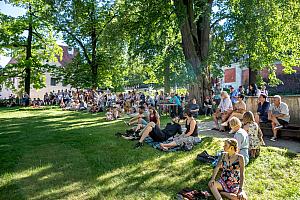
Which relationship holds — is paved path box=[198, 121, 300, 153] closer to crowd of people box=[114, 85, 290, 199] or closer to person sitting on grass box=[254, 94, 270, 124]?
crowd of people box=[114, 85, 290, 199]

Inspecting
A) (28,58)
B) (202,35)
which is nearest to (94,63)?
(28,58)

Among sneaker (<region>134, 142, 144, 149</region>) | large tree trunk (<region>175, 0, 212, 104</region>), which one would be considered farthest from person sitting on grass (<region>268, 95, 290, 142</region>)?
large tree trunk (<region>175, 0, 212, 104</region>)

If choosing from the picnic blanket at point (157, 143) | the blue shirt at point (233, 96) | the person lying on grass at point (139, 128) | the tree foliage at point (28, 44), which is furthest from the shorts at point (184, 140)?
the tree foliage at point (28, 44)

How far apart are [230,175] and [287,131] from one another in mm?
4816

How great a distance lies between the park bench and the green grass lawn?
5.34 feet

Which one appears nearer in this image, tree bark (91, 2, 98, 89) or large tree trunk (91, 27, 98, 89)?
tree bark (91, 2, 98, 89)

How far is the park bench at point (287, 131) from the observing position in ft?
27.9

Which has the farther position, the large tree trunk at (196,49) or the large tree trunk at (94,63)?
the large tree trunk at (94,63)

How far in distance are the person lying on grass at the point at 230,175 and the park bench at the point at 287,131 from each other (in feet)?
15.1

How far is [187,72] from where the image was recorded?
1655 centimetres

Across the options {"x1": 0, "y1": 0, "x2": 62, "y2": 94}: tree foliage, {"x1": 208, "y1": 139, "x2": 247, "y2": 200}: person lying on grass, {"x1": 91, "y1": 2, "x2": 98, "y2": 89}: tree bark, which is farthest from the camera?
{"x1": 91, "y1": 2, "x2": 98, "y2": 89}: tree bark

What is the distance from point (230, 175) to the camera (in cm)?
492

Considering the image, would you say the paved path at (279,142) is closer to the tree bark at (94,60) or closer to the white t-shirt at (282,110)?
the white t-shirt at (282,110)

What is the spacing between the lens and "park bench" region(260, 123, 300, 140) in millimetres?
8516
